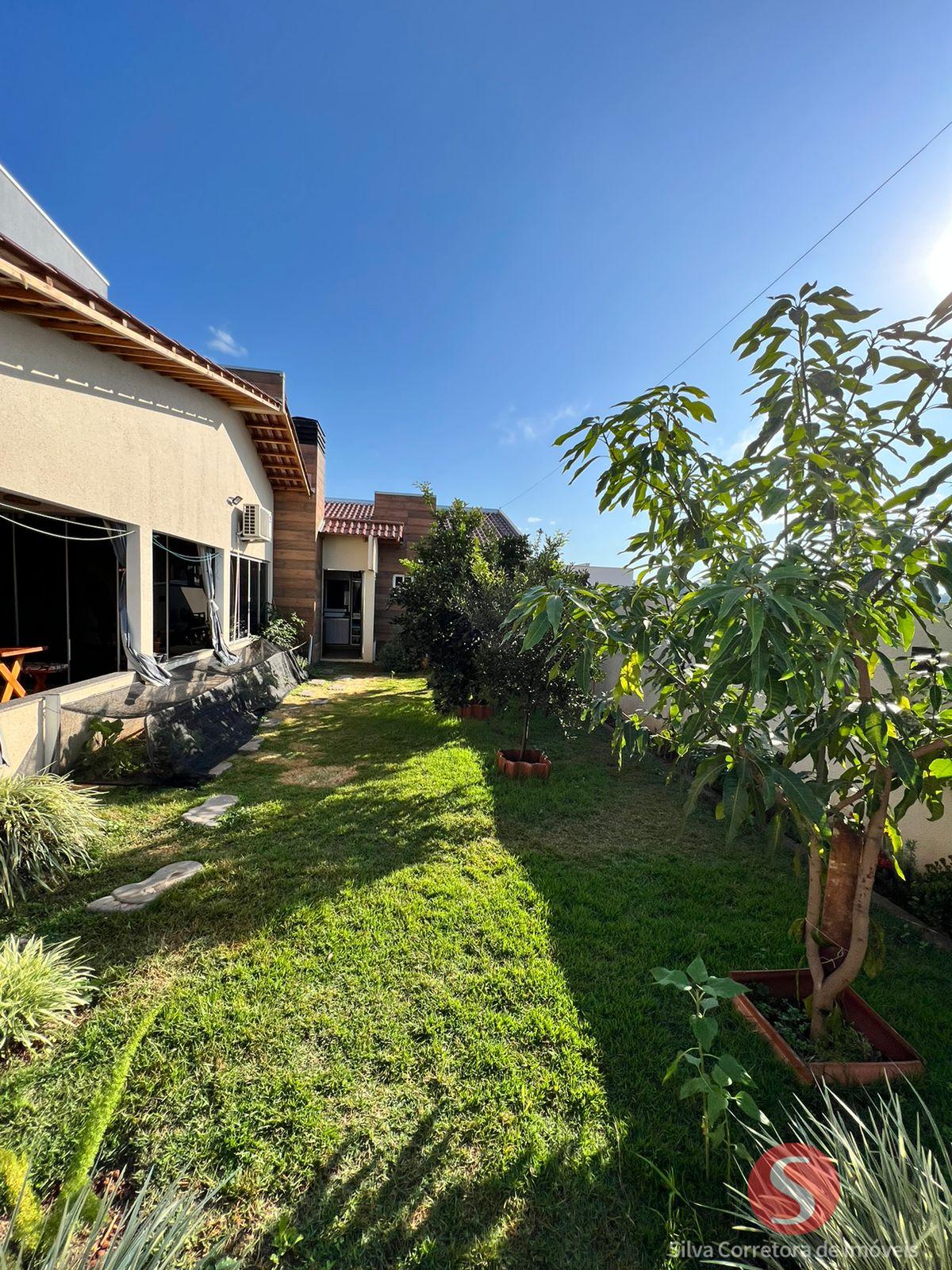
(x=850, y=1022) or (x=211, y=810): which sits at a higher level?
(x=850, y=1022)

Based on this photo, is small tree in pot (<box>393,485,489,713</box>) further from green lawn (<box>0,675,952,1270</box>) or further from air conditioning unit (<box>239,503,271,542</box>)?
air conditioning unit (<box>239,503,271,542</box>)

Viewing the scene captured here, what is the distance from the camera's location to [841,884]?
288cm

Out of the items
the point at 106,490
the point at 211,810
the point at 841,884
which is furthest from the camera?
the point at 106,490

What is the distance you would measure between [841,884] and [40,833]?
555 cm

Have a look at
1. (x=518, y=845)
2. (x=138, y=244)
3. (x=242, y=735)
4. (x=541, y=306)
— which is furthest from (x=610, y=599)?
(x=138, y=244)

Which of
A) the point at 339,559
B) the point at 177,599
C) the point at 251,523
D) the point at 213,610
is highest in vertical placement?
the point at 251,523

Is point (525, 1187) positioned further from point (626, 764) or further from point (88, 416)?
point (88, 416)

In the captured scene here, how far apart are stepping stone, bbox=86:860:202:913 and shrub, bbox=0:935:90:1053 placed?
0.70 meters

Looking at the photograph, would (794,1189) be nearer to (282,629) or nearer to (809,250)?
(809,250)

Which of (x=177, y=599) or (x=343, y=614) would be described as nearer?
(x=177, y=599)

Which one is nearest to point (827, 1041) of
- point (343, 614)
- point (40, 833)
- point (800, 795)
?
point (800, 795)

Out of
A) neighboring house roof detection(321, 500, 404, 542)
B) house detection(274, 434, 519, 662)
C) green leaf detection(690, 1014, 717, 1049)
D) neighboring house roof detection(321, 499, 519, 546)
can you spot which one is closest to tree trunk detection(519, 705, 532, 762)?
green leaf detection(690, 1014, 717, 1049)

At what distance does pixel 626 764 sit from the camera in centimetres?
770

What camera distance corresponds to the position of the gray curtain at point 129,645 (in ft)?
21.3
